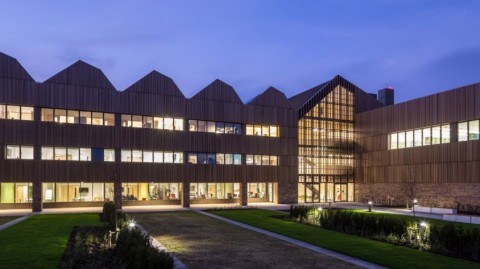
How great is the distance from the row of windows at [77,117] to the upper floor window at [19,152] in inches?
119

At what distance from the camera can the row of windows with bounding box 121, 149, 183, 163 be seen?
43625 mm

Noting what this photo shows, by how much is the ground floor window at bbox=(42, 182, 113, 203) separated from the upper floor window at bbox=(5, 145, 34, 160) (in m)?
3.38

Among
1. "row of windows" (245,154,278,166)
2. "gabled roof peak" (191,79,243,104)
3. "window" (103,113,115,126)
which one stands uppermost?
"gabled roof peak" (191,79,243,104)

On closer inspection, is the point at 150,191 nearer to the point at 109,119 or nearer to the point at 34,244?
the point at 109,119

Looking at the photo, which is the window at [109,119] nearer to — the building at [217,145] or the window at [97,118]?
the building at [217,145]

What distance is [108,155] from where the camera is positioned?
42750 millimetres

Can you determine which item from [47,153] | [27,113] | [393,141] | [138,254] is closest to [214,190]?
[47,153]

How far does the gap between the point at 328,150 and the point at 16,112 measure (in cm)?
3403

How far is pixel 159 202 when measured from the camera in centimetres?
4600

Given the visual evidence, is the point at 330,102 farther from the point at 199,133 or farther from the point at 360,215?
the point at 360,215

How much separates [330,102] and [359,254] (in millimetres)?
38132

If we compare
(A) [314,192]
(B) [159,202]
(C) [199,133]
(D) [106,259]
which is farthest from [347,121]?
(D) [106,259]

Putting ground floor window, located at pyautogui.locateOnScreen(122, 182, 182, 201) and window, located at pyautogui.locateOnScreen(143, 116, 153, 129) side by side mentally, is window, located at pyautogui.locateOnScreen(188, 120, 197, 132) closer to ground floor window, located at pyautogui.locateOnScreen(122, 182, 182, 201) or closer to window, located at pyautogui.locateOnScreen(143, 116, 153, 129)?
window, located at pyautogui.locateOnScreen(143, 116, 153, 129)

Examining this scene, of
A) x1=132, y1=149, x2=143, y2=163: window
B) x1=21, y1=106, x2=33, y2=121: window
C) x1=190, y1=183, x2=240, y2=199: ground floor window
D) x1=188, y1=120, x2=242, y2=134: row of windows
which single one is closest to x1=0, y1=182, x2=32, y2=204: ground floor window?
x1=21, y1=106, x2=33, y2=121: window
